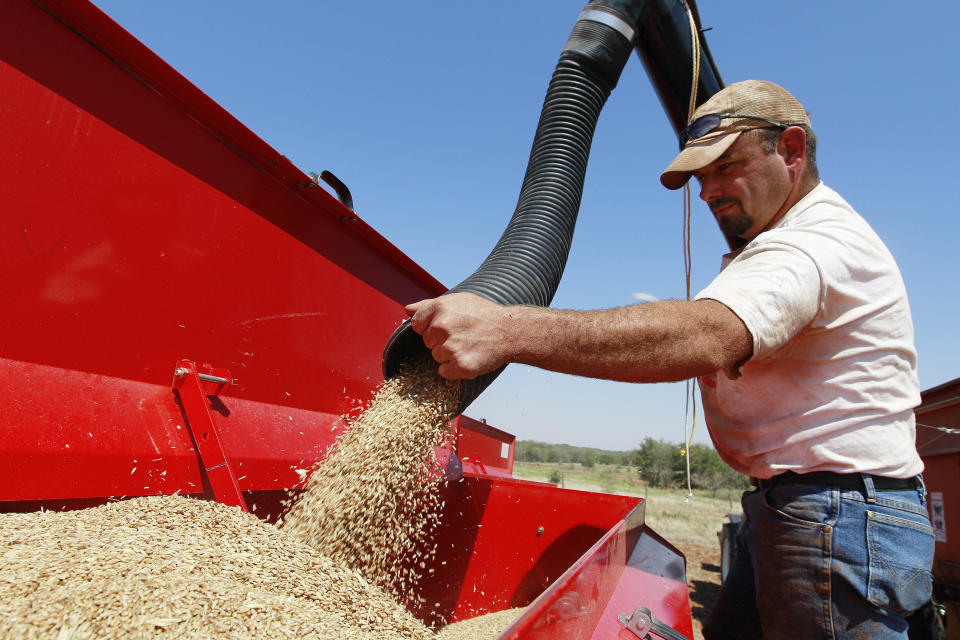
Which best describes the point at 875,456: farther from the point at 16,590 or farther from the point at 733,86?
the point at 16,590

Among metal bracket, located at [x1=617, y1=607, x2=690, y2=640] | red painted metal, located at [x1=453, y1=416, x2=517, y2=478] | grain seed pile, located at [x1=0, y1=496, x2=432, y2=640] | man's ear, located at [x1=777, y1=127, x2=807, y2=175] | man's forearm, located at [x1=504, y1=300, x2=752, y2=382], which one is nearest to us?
grain seed pile, located at [x1=0, y1=496, x2=432, y2=640]

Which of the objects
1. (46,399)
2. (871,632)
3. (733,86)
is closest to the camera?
(871,632)

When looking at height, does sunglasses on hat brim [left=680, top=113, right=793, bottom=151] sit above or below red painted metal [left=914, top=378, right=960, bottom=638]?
above

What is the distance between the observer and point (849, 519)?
1.43 m

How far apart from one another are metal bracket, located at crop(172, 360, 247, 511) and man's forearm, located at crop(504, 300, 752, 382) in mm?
1018

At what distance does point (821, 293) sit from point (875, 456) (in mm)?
436

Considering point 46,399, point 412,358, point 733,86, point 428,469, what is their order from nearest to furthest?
point 46,399
point 733,86
point 428,469
point 412,358

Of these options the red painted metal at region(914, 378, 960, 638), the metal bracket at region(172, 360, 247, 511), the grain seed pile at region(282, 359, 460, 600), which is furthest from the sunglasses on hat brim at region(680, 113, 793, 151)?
the red painted metal at region(914, 378, 960, 638)

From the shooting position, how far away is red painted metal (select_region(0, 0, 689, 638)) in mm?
1450

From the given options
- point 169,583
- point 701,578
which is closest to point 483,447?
point 169,583

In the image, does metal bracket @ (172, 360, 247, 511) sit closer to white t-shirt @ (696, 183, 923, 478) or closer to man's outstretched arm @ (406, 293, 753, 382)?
man's outstretched arm @ (406, 293, 753, 382)

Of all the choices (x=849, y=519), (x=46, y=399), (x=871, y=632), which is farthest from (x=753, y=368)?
(x=46, y=399)

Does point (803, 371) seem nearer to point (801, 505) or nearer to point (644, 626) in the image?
point (801, 505)

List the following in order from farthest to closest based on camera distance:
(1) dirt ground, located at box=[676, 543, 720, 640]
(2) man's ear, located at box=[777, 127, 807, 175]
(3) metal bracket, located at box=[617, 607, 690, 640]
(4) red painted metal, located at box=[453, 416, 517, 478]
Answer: (1) dirt ground, located at box=[676, 543, 720, 640], (4) red painted metal, located at box=[453, 416, 517, 478], (2) man's ear, located at box=[777, 127, 807, 175], (3) metal bracket, located at box=[617, 607, 690, 640]
